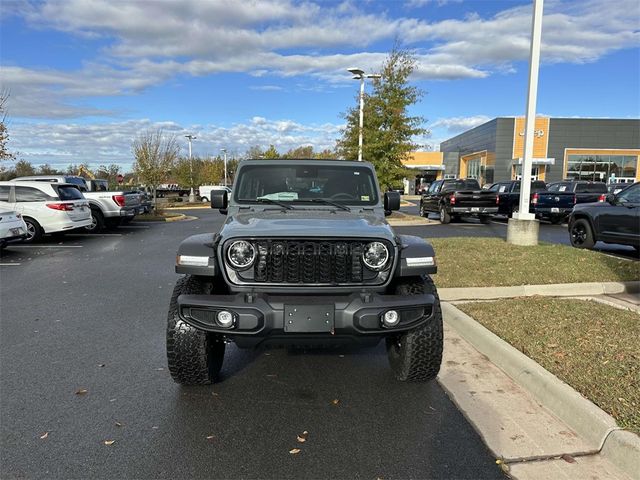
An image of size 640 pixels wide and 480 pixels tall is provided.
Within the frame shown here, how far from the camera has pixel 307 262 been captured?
11.0 ft

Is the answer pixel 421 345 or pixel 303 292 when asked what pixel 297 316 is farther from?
pixel 421 345

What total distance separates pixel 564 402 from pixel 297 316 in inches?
75.5

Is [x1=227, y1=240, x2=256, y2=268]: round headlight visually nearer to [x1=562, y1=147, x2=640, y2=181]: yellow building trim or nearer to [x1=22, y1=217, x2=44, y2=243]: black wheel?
[x1=22, y1=217, x2=44, y2=243]: black wheel

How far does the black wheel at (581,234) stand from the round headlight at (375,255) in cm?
→ 872

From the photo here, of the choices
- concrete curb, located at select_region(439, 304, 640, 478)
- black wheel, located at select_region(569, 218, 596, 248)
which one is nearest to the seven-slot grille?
concrete curb, located at select_region(439, 304, 640, 478)

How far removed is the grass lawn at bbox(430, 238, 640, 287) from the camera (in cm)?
690

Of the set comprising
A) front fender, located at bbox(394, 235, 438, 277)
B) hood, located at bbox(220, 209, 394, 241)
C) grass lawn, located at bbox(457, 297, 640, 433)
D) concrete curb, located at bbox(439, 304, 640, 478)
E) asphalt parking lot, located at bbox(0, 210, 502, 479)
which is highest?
hood, located at bbox(220, 209, 394, 241)

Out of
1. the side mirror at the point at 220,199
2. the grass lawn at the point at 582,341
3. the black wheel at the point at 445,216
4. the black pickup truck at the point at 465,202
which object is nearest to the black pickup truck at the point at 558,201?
the black pickup truck at the point at 465,202

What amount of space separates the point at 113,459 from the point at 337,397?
62.9 inches

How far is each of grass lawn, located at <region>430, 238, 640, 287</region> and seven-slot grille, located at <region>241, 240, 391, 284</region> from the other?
3.58m

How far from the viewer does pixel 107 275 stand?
8.58 m

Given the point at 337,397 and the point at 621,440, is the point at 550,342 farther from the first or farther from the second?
the point at 337,397

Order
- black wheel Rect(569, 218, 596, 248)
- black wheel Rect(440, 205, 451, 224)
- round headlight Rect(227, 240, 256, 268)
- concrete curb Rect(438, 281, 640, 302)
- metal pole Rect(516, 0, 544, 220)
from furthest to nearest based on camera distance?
black wheel Rect(440, 205, 451, 224) < black wheel Rect(569, 218, 596, 248) < metal pole Rect(516, 0, 544, 220) < concrete curb Rect(438, 281, 640, 302) < round headlight Rect(227, 240, 256, 268)

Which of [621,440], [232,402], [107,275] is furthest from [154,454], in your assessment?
[107,275]
